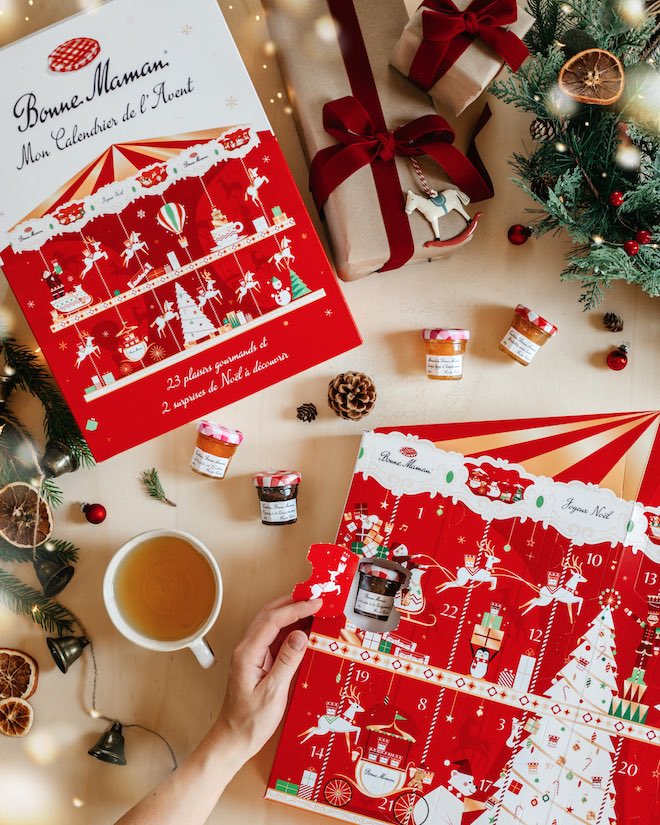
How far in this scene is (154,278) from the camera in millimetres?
1036

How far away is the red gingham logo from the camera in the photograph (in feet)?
3.31

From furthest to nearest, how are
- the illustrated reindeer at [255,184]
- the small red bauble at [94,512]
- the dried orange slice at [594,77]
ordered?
the small red bauble at [94,512] → the illustrated reindeer at [255,184] → the dried orange slice at [594,77]

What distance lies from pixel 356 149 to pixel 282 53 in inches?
8.0

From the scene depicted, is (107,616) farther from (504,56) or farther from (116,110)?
(504,56)

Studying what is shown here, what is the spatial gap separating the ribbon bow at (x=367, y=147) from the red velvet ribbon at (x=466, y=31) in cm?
9

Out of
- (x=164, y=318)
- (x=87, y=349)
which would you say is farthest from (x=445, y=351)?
(x=87, y=349)

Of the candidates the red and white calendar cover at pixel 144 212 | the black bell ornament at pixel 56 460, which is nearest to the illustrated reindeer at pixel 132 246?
the red and white calendar cover at pixel 144 212

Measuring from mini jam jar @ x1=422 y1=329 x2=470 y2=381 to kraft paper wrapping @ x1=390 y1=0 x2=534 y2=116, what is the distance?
1.21 ft

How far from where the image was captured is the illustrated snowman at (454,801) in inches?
42.1

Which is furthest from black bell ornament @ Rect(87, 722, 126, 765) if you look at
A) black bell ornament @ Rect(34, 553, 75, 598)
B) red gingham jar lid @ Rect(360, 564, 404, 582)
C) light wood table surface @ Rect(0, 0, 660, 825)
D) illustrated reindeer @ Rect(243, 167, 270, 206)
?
illustrated reindeer @ Rect(243, 167, 270, 206)

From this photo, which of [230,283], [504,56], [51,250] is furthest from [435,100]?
[51,250]

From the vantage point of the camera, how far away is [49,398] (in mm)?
1111

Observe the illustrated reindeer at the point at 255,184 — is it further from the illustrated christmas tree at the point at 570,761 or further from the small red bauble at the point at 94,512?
the illustrated christmas tree at the point at 570,761

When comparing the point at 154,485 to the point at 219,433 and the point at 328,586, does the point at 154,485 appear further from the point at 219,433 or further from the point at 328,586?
the point at 328,586
